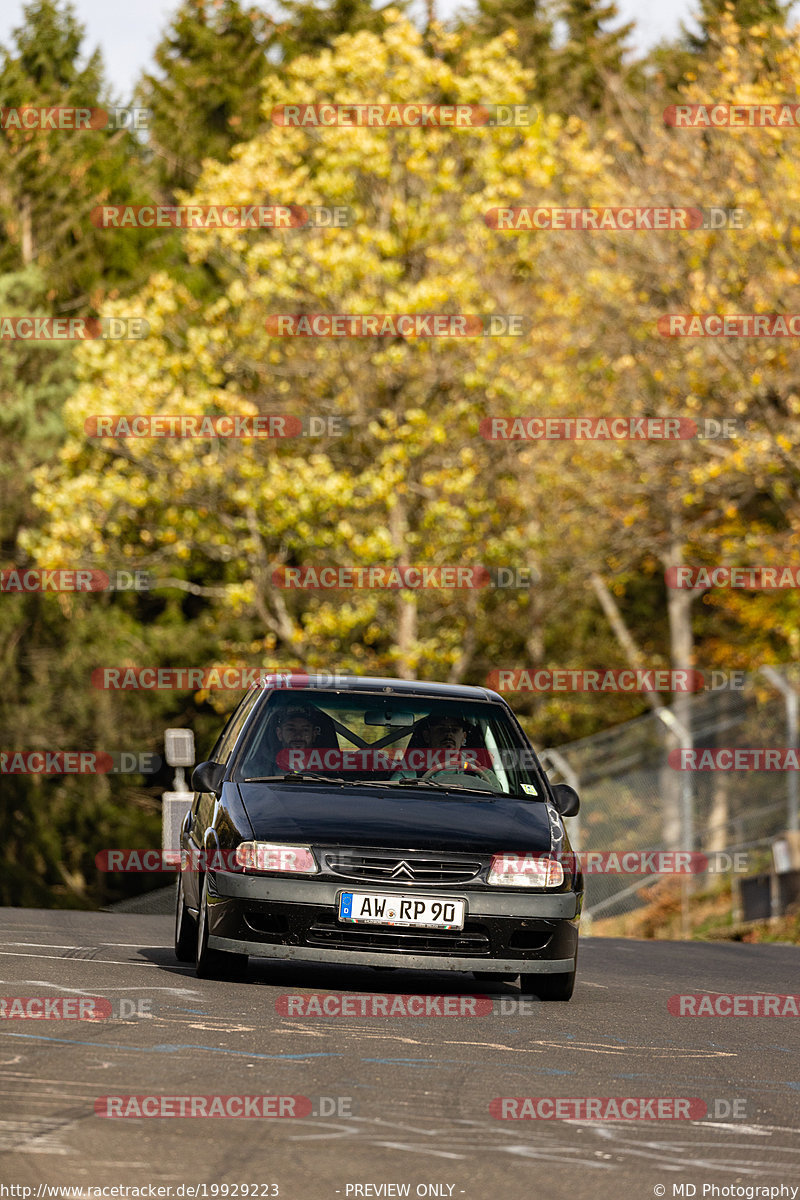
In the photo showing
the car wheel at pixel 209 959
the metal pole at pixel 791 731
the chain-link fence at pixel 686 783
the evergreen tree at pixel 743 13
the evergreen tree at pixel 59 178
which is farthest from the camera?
the evergreen tree at pixel 59 178

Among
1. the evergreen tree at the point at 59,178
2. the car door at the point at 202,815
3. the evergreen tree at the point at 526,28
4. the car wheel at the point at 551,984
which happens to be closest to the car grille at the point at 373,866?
the car door at the point at 202,815

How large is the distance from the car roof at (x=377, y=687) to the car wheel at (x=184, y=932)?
1344mm

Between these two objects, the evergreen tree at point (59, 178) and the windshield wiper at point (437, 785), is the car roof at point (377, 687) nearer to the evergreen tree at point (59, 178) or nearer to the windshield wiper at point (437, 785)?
the windshield wiper at point (437, 785)

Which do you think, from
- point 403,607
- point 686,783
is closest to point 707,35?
point 403,607

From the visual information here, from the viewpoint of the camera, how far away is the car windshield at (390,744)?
10.1 metres

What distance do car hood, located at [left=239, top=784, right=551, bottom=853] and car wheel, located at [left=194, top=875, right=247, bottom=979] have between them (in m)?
0.54

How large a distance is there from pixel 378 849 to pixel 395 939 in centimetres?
44

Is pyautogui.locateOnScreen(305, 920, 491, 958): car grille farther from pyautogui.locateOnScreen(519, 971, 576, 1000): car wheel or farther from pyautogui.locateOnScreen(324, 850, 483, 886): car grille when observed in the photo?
pyautogui.locateOnScreen(519, 971, 576, 1000): car wheel

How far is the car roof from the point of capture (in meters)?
10.7

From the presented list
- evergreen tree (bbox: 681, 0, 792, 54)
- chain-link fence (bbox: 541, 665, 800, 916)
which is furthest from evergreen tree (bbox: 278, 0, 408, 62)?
chain-link fence (bbox: 541, 665, 800, 916)

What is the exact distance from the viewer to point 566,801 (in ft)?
33.8

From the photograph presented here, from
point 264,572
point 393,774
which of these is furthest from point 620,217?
point 393,774

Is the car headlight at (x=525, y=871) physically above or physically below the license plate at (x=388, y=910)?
above

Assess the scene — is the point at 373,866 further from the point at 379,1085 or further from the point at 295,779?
the point at 379,1085
